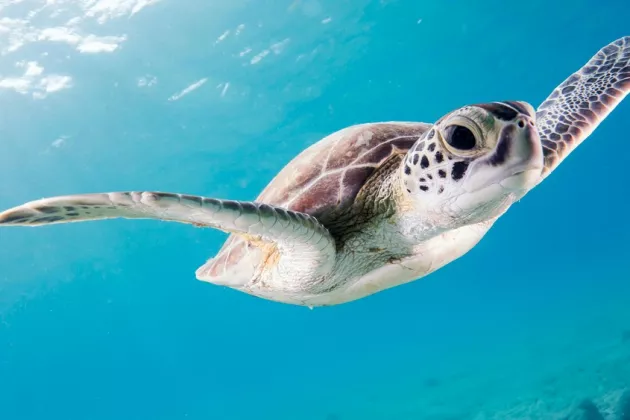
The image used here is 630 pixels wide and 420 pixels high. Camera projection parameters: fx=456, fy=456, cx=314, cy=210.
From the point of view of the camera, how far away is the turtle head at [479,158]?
1.74 m

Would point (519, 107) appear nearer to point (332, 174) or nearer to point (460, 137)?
point (460, 137)

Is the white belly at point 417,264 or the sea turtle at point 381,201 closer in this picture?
the sea turtle at point 381,201

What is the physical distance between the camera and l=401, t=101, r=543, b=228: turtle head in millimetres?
1743

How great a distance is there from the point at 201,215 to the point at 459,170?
1.06 meters

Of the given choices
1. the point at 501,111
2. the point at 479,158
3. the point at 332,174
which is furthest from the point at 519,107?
the point at 332,174

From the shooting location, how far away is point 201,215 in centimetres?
180

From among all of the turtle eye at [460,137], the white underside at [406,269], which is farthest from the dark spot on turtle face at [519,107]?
the white underside at [406,269]

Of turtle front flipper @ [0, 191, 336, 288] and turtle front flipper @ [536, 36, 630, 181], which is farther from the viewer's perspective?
turtle front flipper @ [536, 36, 630, 181]

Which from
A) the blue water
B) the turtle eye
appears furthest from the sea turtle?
the blue water

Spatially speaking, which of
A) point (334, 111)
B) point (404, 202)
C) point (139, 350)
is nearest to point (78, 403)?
point (139, 350)

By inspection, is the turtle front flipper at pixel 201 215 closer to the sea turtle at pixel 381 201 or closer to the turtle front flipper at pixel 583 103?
the sea turtle at pixel 381 201

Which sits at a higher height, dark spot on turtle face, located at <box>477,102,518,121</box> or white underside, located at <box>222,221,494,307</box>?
dark spot on turtle face, located at <box>477,102,518,121</box>

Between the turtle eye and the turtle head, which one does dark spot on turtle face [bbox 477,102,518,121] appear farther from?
the turtle eye

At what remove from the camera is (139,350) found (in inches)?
2709
